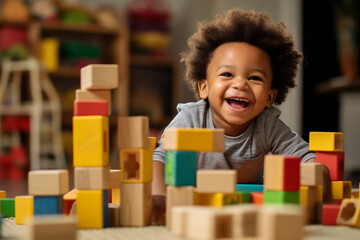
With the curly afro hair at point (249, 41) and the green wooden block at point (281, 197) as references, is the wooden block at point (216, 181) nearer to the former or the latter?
the green wooden block at point (281, 197)

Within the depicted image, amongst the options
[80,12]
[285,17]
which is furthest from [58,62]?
[285,17]

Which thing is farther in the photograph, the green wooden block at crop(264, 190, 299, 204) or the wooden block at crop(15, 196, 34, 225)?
the wooden block at crop(15, 196, 34, 225)

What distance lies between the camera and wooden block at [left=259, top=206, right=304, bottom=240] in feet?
2.60

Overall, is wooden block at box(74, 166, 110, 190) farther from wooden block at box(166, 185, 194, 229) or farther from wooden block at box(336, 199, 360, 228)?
wooden block at box(336, 199, 360, 228)

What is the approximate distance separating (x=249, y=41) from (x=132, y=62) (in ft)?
9.89

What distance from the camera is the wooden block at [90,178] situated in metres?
1.02

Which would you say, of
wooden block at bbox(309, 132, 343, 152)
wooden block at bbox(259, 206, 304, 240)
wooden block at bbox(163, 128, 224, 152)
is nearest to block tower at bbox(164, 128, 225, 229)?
wooden block at bbox(163, 128, 224, 152)

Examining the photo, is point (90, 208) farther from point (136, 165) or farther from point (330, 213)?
point (330, 213)

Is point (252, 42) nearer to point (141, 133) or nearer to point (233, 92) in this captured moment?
point (233, 92)

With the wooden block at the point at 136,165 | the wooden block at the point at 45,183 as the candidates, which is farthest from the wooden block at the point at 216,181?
the wooden block at the point at 45,183

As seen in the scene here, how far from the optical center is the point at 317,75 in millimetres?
4406

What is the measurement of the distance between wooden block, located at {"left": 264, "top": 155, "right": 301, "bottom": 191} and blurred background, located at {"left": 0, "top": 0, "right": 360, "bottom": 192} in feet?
9.09

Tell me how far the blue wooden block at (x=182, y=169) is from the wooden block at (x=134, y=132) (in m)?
0.07

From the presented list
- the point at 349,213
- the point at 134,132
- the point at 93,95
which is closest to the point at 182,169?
the point at 134,132
